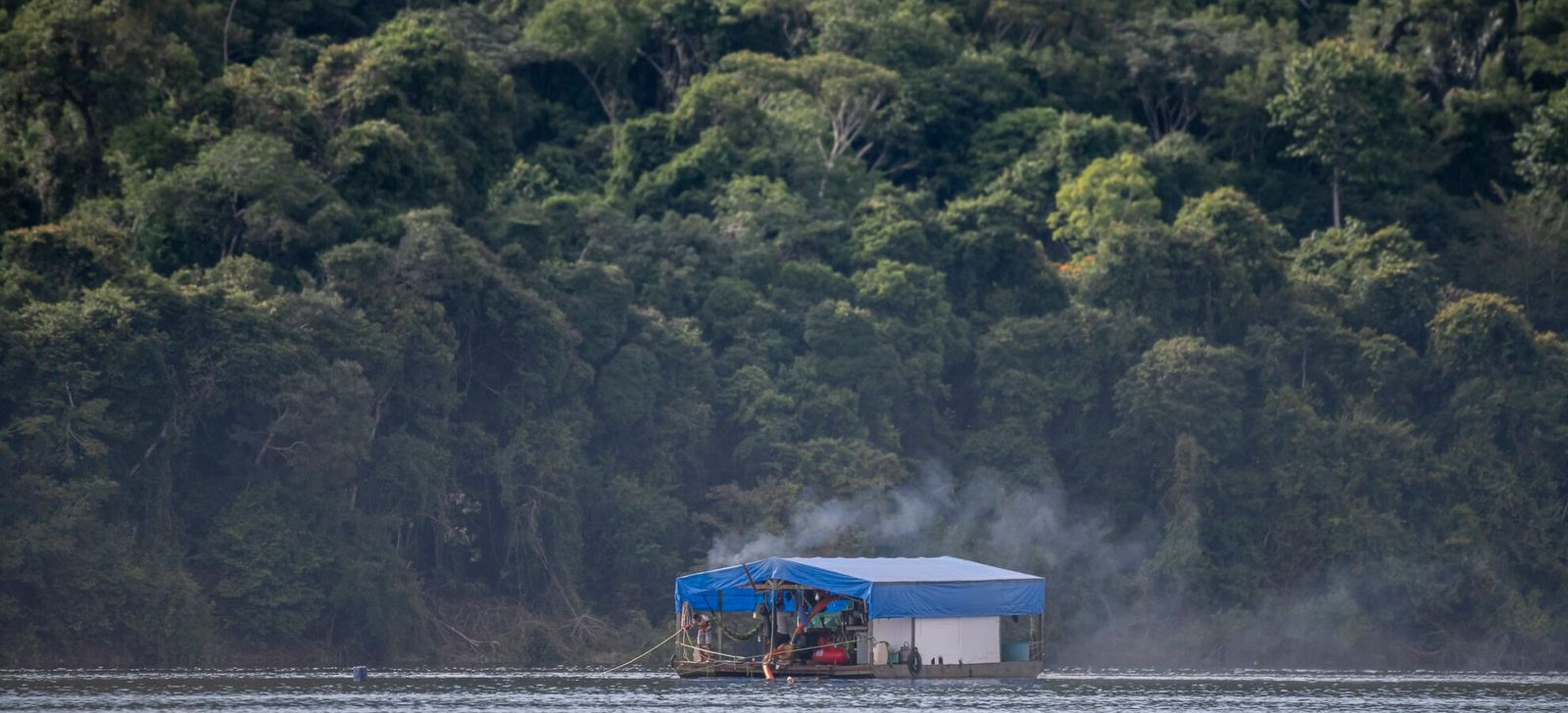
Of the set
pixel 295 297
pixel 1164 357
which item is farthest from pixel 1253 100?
pixel 295 297

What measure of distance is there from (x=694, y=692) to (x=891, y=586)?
12.7 feet

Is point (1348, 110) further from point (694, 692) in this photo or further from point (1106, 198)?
point (694, 692)

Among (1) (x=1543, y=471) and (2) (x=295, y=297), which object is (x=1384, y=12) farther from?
(2) (x=295, y=297)

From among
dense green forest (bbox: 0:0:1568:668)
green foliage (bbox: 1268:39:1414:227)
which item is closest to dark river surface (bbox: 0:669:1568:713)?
dense green forest (bbox: 0:0:1568:668)

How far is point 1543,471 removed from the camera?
2594 inches

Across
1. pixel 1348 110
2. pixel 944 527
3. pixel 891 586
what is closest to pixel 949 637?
pixel 891 586

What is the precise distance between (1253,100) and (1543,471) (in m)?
16.3

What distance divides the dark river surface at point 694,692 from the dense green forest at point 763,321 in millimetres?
6038

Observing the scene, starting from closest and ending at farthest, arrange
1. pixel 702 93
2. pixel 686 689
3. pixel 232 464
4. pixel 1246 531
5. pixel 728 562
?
pixel 686 689 < pixel 232 464 < pixel 728 562 < pixel 1246 531 < pixel 702 93

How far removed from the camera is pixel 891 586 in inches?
1590

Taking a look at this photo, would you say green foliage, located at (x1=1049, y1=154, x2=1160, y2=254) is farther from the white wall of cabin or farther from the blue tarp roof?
the white wall of cabin

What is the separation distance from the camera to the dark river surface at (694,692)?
1451 inches

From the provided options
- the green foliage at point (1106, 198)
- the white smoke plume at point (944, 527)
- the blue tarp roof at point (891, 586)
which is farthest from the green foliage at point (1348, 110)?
the blue tarp roof at point (891, 586)

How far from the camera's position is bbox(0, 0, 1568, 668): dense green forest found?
51938mm
